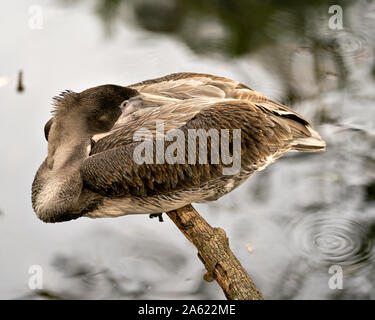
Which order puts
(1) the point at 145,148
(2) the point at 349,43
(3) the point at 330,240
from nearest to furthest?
1. (1) the point at 145,148
2. (3) the point at 330,240
3. (2) the point at 349,43

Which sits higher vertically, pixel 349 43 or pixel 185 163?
pixel 349 43

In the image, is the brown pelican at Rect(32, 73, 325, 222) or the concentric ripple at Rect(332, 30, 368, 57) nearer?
the brown pelican at Rect(32, 73, 325, 222)

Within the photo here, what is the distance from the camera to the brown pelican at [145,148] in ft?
12.2

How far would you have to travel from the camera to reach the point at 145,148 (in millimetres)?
3697

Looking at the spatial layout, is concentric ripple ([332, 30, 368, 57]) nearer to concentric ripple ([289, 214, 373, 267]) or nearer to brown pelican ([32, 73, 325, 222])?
concentric ripple ([289, 214, 373, 267])

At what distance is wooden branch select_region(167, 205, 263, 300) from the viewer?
11.8 ft

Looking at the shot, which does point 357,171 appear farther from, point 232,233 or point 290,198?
point 232,233

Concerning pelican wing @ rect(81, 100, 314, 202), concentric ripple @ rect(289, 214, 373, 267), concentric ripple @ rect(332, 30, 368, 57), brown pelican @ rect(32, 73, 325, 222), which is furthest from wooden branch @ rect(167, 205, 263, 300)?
concentric ripple @ rect(332, 30, 368, 57)

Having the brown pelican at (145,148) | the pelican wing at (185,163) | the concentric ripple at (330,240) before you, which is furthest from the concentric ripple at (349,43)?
the pelican wing at (185,163)

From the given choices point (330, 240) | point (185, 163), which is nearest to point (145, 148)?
point (185, 163)

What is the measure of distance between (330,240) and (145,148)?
190 centimetres

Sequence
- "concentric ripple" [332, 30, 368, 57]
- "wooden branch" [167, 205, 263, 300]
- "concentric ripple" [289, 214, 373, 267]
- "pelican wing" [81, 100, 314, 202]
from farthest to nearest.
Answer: "concentric ripple" [332, 30, 368, 57]
"concentric ripple" [289, 214, 373, 267]
"pelican wing" [81, 100, 314, 202]
"wooden branch" [167, 205, 263, 300]

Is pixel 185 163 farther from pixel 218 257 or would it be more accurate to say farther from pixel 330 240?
pixel 330 240

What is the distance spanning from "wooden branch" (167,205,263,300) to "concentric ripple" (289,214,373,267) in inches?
49.6
